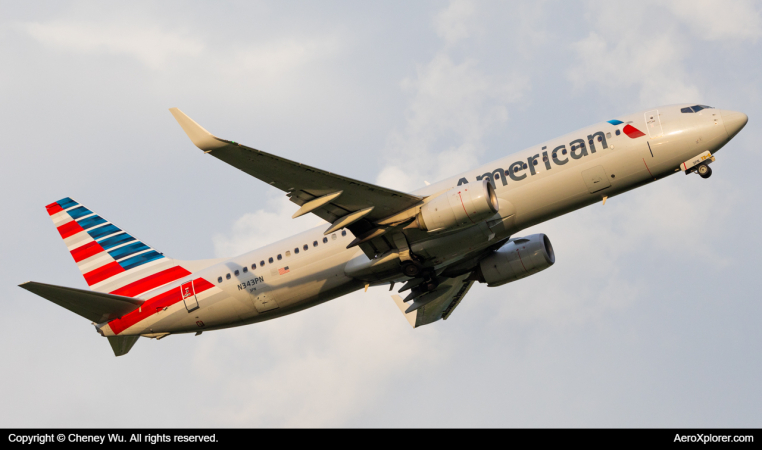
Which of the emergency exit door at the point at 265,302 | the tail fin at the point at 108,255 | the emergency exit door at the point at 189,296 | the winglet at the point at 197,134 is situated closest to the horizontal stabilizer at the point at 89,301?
the tail fin at the point at 108,255

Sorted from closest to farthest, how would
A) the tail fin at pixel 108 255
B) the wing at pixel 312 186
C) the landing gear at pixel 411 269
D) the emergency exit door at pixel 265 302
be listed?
the wing at pixel 312 186 → the landing gear at pixel 411 269 → the emergency exit door at pixel 265 302 → the tail fin at pixel 108 255

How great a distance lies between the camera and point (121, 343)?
108ft

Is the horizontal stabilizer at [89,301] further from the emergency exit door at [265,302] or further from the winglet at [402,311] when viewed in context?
the winglet at [402,311]

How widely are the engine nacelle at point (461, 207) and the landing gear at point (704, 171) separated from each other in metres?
8.09

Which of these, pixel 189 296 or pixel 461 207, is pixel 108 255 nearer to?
pixel 189 296

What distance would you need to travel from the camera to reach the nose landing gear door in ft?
88.6

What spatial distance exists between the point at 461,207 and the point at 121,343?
18.2m

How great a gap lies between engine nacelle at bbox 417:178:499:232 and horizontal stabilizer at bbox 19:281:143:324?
49.3 ft

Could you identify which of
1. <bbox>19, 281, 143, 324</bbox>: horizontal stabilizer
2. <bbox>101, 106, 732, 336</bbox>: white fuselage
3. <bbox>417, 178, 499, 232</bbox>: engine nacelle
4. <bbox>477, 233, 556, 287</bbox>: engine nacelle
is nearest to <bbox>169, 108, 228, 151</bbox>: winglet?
<bbox>417, 178, 499, 232</bbox>: engine nacelle

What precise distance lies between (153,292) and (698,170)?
81.2ft

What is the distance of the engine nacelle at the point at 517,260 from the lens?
32.0 meters

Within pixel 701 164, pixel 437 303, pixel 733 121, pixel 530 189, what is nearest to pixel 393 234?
pixel 530 189

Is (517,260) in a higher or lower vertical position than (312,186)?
lower

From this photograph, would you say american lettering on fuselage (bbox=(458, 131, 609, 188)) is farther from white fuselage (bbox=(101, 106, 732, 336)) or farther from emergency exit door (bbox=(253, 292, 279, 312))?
emergency exit door (bbox=(253, 292, 279, 312))
